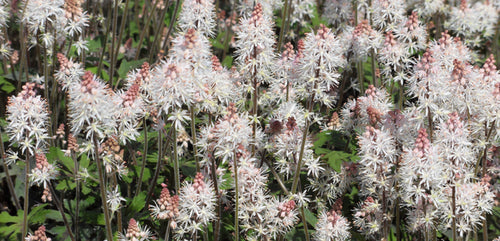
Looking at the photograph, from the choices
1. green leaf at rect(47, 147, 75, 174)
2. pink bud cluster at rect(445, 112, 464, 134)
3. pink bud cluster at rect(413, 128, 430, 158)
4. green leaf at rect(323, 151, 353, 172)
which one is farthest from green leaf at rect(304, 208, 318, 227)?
green leaf at rect(47, 147, 75, 174)

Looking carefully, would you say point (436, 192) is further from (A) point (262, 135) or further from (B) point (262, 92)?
(B) point (262, 92)

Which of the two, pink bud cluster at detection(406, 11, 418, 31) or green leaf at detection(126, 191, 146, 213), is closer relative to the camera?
green leaf at detection(126, 191, 146, 213)

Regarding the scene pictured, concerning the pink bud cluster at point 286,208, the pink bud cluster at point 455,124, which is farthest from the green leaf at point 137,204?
the pink bud cluster at point 455,124

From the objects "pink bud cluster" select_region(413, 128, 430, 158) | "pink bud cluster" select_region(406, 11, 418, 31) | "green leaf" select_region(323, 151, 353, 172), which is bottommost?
"green leaf" select_region(323, 151, 353, 172)

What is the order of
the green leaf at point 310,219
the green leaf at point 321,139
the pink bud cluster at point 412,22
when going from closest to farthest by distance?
the green leaf at point 310,219 < the green leaf at point 321,139 < the pink bud cluster at point 412,22

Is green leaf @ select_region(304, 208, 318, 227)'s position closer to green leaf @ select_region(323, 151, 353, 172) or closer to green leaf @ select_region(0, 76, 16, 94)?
green leaf @ select_region(323, 151, 353, 172)

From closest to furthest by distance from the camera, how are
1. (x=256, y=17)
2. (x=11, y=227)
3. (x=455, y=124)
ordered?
1. (x=455, y=124)
2. (x=256, y=17)
3. (x=11, y=227)

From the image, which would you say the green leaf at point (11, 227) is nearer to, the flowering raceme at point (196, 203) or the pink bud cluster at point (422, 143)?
the flowering raceme at point (196, 203)

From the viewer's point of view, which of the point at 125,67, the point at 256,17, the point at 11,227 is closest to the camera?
the point at 256,17

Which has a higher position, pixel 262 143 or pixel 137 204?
pixel 262 143

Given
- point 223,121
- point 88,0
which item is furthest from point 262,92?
point 88,0

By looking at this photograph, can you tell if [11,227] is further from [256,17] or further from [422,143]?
[422,143]

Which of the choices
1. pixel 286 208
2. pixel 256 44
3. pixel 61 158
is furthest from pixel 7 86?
pixel 286 208
